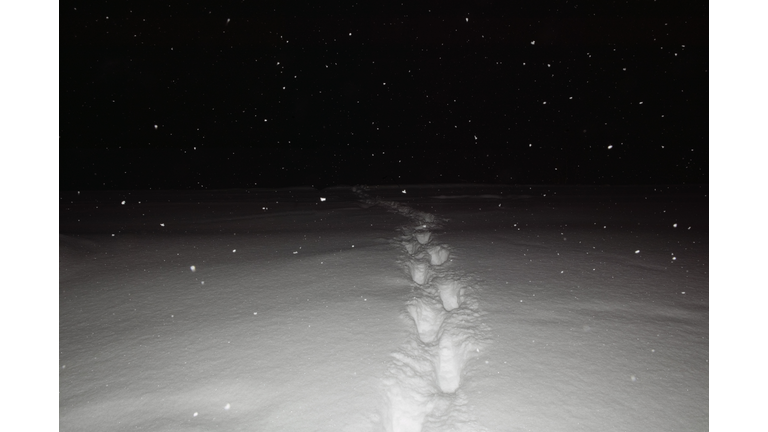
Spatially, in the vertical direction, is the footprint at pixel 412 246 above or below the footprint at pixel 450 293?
above

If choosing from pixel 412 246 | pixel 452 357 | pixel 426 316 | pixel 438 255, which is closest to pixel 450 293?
pixel 426 316

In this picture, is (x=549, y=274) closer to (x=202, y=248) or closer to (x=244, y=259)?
(x=244, y=259)

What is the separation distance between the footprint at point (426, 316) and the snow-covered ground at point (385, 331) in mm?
11

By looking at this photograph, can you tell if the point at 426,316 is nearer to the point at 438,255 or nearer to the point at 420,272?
the point at 420,272

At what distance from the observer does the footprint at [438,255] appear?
10.5ft

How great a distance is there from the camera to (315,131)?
1427 centimetres

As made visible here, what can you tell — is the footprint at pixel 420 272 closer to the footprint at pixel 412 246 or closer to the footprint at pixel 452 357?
the footprint at pixel 412 246

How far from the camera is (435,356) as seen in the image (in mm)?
1734

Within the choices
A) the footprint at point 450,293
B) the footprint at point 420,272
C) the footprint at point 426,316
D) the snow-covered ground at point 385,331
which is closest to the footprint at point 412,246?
the snow-covered ground at point 385,331

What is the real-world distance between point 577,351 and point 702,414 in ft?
1.49

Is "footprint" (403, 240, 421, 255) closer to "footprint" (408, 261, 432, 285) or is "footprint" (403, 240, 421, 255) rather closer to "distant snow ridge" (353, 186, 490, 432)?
"footprint" (408, 261, 432, 285)

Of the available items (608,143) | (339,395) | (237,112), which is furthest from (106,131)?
(608,143)

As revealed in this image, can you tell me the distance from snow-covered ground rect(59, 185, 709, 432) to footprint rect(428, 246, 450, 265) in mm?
20

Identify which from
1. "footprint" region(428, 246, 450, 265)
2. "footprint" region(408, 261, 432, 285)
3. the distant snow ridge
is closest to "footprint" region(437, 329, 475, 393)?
the distant snow ridge
